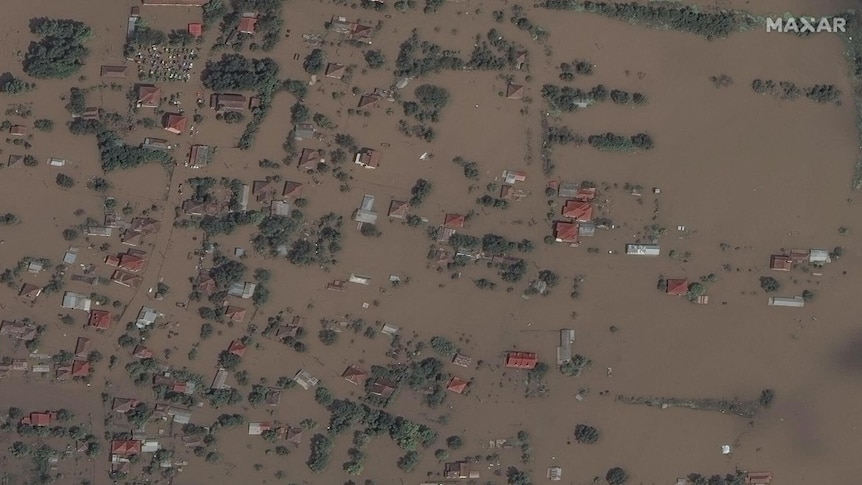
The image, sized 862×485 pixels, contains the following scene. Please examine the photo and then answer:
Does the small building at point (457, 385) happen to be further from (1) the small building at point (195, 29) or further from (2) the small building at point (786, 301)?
(1) the small building at point (195, 29)

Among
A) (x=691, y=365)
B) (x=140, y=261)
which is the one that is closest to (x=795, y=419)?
(x=691, y=365)

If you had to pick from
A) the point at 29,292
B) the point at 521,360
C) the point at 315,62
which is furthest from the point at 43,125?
the point at 521,360

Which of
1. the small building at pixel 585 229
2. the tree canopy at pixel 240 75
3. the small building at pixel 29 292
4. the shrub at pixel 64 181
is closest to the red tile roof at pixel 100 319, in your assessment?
the small building at pixel 29 292

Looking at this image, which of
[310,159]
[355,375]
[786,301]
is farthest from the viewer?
[786,301]

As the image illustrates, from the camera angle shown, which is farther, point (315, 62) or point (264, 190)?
point (315, 62)

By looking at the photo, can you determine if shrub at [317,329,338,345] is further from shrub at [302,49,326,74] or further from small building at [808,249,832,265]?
small building at [808,249,832,265]

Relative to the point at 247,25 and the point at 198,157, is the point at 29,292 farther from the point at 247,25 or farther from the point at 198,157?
the point at 247,25
